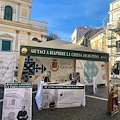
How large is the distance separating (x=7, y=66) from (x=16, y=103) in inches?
193

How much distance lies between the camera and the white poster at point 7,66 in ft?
23.6

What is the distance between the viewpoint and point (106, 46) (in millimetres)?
22594

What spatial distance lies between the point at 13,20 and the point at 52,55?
735 inches

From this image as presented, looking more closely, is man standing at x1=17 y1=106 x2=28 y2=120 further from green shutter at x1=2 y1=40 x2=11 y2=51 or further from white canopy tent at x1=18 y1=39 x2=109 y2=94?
green shutter at x1=2 y1=40 x2=11 y2=51

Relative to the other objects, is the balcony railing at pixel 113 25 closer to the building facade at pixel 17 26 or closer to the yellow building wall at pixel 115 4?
the yellow building wall at pixel 115 4

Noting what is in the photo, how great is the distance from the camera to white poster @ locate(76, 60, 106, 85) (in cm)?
866

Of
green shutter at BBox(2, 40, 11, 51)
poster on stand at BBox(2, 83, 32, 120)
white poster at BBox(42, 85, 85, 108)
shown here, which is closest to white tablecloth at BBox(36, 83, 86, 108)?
white poster at BBox(42, 85, 85, 108)

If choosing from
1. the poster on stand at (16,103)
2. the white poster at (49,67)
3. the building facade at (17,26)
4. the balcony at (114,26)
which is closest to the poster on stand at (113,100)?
the poster on stand at (16,103)

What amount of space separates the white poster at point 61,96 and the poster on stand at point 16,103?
1.03 meters

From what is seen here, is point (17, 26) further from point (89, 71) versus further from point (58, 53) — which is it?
point (58, 53)

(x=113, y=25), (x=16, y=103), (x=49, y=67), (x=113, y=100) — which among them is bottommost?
(x=113, y=100)

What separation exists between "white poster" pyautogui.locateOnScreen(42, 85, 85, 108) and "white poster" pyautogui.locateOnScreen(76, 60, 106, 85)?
425 centimetres

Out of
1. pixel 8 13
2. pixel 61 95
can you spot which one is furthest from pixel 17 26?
pixel 61 95

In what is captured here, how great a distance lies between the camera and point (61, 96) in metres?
4.15
